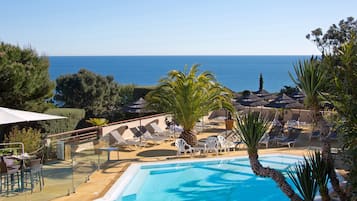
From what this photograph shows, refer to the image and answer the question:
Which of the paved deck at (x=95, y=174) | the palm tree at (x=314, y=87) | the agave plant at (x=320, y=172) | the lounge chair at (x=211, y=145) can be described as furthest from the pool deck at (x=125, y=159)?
the palm tree at (x=314, y=87)

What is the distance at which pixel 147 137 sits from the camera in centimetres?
1580

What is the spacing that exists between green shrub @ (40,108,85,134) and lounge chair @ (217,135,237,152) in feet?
23.2

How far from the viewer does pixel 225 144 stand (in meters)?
14.2

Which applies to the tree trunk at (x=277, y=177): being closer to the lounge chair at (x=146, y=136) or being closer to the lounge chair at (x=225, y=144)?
the lounge chair at (x=225, y=144)

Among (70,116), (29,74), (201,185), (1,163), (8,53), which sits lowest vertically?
(201,185)

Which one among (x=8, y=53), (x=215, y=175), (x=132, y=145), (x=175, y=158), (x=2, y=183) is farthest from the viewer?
(x=8, y=53)

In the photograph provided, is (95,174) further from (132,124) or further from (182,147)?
(132,124)

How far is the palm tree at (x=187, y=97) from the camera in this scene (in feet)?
47.8

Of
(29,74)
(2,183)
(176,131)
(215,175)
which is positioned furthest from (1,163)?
(176,131)

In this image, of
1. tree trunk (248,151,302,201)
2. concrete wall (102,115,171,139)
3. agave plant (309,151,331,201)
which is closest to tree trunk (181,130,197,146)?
concrete wall (102,115,171,139)

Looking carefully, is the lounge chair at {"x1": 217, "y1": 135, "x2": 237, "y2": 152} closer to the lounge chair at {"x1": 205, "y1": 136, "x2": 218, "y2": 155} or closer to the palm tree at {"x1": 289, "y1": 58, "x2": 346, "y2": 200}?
the lounge chair at {"x1": 205, "y1": 136, "x2": 218, "y2": 155}

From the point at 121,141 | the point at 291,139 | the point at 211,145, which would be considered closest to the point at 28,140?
the point at 121,141

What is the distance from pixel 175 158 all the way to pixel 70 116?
26.7 feet

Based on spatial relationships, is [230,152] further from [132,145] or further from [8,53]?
[8,53]
